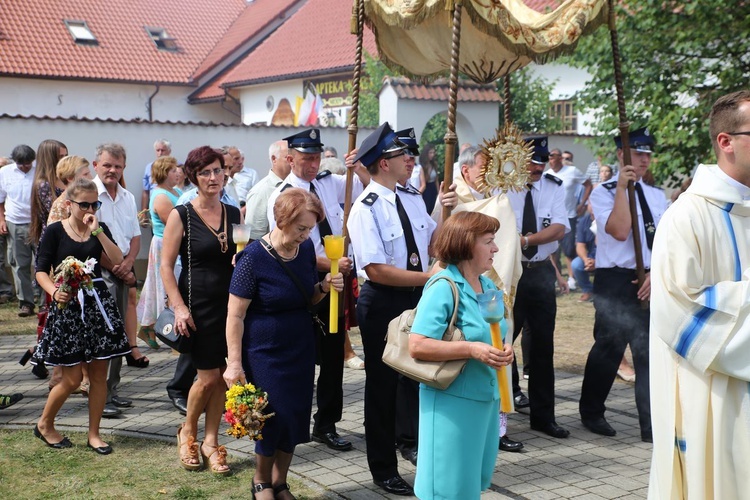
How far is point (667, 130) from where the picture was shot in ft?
41.6

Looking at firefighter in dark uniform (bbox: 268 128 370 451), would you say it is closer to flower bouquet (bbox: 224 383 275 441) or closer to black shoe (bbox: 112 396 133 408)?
flower bouquet (bbox: 224 383 275 441)

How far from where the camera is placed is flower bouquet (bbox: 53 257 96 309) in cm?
620

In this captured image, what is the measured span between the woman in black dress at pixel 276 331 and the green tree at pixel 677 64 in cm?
834

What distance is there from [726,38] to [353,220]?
893 cm

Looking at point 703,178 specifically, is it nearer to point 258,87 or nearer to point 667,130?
point 667,130

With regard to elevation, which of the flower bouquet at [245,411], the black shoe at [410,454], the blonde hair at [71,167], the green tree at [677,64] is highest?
the green tree at [677,64]

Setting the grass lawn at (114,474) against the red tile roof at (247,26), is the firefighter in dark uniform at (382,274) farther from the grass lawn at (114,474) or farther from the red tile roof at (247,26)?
the red tile roof at (247,26)

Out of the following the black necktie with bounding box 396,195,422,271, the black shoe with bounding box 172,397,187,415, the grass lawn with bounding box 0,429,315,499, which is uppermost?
the black necktie with bounding box 396,195,422,271

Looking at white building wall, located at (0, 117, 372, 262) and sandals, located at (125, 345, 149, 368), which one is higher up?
white building wall, located at (0, 117, 372, 262)

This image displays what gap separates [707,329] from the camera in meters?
3.48

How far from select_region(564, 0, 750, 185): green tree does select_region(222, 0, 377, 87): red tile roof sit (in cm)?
1460

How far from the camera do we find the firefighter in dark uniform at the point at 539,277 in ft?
22.2

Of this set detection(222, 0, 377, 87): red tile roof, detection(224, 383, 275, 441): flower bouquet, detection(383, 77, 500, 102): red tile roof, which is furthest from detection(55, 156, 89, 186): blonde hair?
detection(222, 0, 377, 87): red tile roof

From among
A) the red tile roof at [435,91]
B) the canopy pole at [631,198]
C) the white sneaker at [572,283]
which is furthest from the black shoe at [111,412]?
the red tile roof at [435,91]
